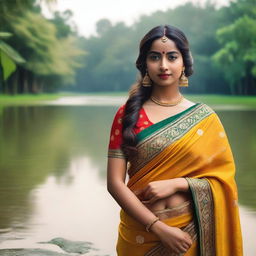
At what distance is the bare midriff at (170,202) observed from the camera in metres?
2.11

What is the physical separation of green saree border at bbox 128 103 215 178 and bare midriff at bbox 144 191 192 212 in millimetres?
138

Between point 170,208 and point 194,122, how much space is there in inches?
12.3

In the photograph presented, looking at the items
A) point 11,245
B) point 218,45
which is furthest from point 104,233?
point 218,45

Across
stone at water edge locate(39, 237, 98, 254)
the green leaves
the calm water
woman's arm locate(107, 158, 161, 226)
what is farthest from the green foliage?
woman's arm locate(107, 158, 161, 226)

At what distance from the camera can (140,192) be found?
→ 84.0 inches

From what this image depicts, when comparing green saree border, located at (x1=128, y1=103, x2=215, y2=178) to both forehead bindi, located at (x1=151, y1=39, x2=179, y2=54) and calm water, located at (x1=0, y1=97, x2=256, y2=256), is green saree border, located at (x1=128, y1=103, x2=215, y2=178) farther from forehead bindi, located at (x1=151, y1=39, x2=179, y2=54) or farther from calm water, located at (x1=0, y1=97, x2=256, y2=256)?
calm water, located at (x1=0, y1=97, x2=256, y2=256)

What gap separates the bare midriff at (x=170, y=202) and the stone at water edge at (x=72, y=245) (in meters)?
2.02

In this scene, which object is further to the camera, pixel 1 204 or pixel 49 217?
pixel 1 204

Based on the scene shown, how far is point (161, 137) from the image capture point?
2125 mm

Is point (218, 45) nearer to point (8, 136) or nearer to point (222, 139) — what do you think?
point (8, 136)

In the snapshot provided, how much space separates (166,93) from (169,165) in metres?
0.26

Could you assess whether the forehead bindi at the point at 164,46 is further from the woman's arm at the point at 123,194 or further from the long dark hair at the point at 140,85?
the woman's arm at the point at 123,194

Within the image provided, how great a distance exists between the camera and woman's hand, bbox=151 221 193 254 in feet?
6.67

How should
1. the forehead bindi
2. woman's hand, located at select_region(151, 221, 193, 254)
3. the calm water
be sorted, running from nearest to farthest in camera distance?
woman's hand, located at select_region(151, 221, 193, 254) < the forehead bindi < the calm water
